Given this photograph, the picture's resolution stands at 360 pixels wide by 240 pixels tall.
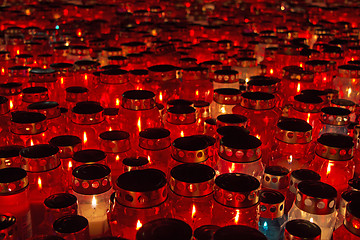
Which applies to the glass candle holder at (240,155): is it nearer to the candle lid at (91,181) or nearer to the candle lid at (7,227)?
the candle lid at (91,181)

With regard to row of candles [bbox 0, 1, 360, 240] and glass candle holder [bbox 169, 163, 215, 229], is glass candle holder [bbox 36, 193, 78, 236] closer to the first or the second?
row of candles [bbox 0, 1, 360, 240]

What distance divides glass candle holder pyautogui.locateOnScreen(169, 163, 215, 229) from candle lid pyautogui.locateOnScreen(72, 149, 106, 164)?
Result: 0.87 feet

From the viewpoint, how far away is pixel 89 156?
122cm

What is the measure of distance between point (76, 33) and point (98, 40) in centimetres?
56

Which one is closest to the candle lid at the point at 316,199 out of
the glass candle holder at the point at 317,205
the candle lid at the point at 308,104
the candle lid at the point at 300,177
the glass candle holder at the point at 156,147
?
the glass candle holder at the point at 317,205

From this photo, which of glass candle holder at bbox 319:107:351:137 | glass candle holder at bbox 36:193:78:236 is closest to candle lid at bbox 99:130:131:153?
glass candle holder at bbox 36:193:78:236

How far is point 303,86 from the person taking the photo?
1881 mm

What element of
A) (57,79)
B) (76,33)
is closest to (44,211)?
(57,79)

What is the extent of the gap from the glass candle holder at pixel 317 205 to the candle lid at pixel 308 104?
1.73 feet

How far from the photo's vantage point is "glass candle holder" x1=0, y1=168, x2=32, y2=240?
3.33 feet

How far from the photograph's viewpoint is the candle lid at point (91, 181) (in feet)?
3.50

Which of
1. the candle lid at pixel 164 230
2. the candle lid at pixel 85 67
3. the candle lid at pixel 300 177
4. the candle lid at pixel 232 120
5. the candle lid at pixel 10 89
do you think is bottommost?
the candle lid at pixel 300 177

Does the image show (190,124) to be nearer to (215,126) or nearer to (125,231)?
(215,126)

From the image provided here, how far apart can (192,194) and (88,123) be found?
1.91 ft
